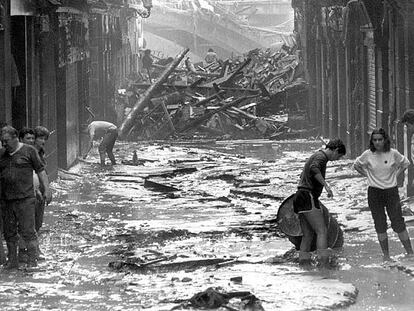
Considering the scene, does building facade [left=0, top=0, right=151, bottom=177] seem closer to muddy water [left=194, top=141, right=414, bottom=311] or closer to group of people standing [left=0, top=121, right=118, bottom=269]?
group of people standing [left=0, top=121, right=118, bottom=269]

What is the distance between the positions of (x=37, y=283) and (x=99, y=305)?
1.55 meters

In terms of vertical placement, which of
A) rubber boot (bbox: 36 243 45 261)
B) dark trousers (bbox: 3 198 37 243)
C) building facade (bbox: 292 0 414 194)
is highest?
building facade (bbox: 292 0 414 194)

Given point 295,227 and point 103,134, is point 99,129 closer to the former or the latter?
point 103,134

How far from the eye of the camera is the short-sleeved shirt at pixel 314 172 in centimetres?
1429

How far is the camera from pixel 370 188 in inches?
572

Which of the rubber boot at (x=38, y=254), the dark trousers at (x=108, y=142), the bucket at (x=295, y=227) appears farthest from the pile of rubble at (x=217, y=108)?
the rubber boot at (x=38, y=254)

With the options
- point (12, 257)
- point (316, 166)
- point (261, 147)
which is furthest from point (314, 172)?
point (261, 147)

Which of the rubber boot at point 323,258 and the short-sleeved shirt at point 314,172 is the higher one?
the short-sleeved shirt at point 314,172

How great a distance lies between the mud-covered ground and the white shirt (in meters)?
0.98

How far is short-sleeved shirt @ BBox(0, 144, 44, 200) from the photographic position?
14.2 m

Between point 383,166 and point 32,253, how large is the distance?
4467 mm

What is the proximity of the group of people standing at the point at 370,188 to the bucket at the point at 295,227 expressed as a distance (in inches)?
25.3

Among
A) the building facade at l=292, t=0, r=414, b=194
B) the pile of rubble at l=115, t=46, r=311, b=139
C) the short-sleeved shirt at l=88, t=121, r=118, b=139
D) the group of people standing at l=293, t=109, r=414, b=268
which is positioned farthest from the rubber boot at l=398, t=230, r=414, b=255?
the pile of rubble at l=115, t=46, r=311, b=139

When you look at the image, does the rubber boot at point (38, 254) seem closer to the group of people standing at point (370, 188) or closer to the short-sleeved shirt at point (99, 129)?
the group of people standing at point (370, 188)
